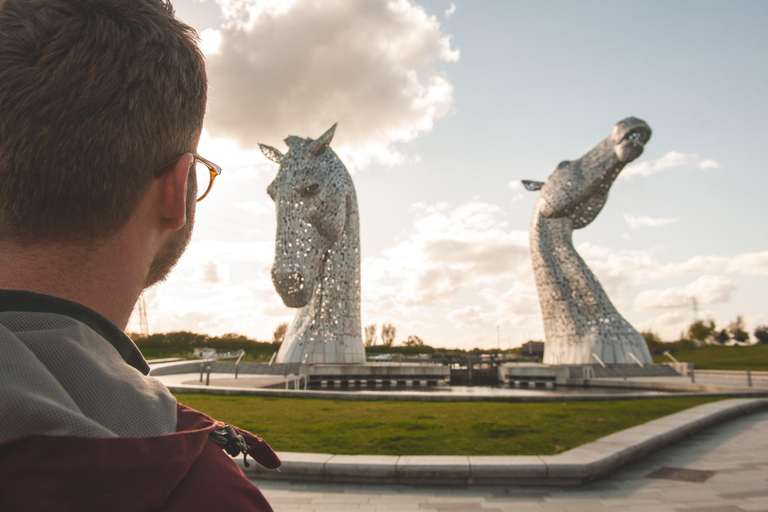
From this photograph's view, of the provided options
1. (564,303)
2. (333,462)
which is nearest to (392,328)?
(564,303)

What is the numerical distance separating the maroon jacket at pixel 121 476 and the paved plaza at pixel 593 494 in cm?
360

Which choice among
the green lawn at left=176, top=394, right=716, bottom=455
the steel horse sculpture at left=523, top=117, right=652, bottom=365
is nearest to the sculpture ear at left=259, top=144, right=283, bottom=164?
the green lawn at left=176, top=394, right=716, bottom=455

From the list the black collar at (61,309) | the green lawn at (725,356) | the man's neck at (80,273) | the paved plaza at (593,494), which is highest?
the man's neck at (80,273)

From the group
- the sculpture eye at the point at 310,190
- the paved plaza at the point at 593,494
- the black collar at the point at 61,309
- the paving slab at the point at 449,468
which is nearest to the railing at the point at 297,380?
the sculpture eye at the point at 310,190

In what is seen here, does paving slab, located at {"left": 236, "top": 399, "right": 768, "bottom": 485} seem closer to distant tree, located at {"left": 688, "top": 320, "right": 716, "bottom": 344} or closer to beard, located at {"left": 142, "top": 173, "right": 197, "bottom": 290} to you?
beard, located at {"left": 142, "top": 173, "right": 197, "bottom": 290}

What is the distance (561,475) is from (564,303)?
15.8 meters

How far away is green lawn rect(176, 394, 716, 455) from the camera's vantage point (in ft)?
18.0

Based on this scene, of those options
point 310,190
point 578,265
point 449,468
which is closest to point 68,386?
point 449,468

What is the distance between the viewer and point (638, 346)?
18.2 m

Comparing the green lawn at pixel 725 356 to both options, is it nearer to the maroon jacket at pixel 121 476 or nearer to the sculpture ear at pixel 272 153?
the sculpture ear at pixel 272 153

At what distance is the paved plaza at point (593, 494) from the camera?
3.88m

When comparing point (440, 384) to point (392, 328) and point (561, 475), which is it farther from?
point (392, 328)

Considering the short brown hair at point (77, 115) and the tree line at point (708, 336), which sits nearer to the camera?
the short brown hair at point (77, 115)

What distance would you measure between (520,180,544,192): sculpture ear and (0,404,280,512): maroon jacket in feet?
72.2
